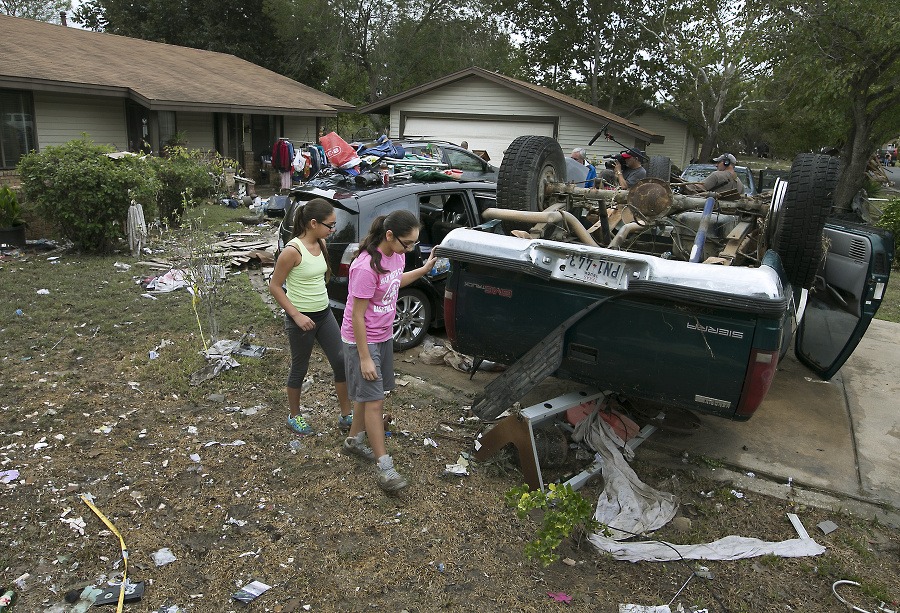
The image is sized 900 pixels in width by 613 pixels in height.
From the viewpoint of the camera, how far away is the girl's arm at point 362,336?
12.3 feet

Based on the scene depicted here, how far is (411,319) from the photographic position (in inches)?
252

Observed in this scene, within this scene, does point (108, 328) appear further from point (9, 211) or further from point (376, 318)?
point (9, 211)

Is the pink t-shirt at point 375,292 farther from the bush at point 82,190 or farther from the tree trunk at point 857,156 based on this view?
the tree trunk at point 857,156

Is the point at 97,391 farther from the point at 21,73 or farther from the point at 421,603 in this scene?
the point at 21,73

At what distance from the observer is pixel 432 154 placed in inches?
531

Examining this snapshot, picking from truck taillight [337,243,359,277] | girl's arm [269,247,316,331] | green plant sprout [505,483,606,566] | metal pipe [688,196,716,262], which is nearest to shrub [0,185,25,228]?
truck taillight [337,243,359,277]

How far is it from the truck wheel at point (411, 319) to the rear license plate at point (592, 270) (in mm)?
2496

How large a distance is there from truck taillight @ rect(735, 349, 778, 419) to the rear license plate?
0.85m

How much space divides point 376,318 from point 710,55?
74.3 feet

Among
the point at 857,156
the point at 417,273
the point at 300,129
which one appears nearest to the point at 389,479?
the point at 417,273

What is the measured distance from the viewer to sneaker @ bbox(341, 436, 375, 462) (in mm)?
4223

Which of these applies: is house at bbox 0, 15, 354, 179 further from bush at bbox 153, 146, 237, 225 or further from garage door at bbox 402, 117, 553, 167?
garage door at bbox 402, 117, 553, 167

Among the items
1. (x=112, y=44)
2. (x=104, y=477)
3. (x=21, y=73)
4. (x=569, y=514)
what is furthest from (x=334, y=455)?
(x=112, y=44)

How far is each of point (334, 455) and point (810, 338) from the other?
4.57 metres
